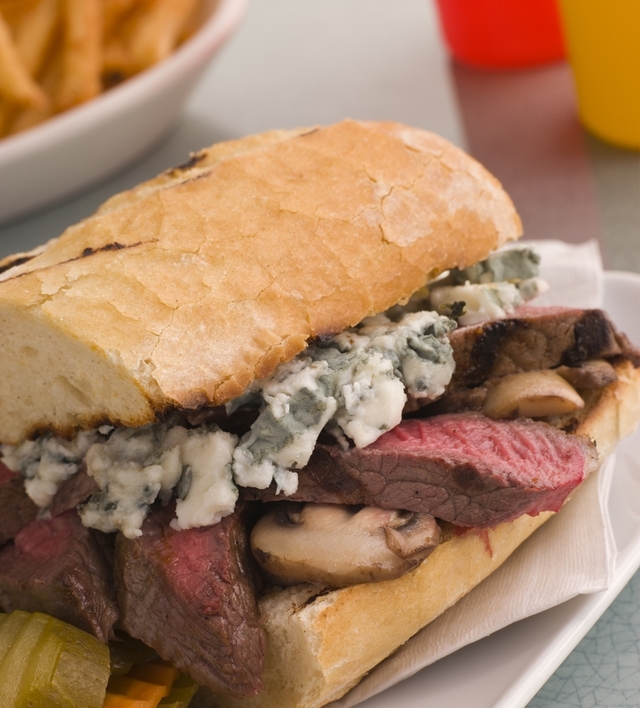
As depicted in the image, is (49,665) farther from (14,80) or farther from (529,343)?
(14,80)

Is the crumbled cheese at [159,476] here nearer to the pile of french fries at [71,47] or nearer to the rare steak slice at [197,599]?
the rare steak slice at [197,599]

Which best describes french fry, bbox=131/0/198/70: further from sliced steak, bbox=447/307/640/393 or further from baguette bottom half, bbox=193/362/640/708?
baguette bottom half, bbox=193/362/640/708

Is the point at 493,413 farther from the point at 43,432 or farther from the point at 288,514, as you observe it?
the point at 43,432

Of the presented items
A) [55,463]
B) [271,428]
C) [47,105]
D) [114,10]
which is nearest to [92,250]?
[55,463]

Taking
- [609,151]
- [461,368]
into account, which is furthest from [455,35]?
[461,368]

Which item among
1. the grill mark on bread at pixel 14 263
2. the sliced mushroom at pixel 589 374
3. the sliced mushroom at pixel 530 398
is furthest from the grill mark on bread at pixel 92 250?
the sliced mushroom at pixel 589 374
